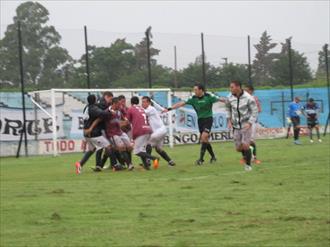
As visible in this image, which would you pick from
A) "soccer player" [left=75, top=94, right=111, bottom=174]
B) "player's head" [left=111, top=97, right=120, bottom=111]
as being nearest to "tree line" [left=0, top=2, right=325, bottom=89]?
"player's head" [left=111, top=97, right=120, bottom=111]

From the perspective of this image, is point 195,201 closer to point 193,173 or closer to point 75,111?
point 193,173

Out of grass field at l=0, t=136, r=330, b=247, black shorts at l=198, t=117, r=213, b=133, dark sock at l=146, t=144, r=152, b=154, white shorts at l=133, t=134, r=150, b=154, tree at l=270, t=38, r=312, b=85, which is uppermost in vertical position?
tree at l=270, t=38, r=312, b=85

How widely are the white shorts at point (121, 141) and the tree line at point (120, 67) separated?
12.7 metres

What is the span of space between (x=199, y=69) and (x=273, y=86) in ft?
21.0

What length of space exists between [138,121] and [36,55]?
24533 mm

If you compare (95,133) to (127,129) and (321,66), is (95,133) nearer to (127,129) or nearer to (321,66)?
(127,129)

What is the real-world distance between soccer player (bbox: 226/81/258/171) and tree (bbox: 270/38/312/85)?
77.6 ft

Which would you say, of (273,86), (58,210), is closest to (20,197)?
(58,210)

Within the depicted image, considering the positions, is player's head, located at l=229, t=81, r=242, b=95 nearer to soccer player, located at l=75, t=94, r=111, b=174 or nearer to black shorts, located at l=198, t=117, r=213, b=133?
black shorts, located at l=198, t=117, r=213, b=133

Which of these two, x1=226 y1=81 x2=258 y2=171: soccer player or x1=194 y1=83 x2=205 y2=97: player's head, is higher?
x1=194 y1=83 x2=205 y2=97: player's head

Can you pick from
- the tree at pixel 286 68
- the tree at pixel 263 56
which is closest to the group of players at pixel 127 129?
the tree at pixel 263 56

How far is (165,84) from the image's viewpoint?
1543 inches

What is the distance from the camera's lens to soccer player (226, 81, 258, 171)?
51.8 ft

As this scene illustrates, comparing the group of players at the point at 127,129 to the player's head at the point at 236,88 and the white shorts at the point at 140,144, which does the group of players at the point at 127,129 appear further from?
the player's head at the point at 236,88
